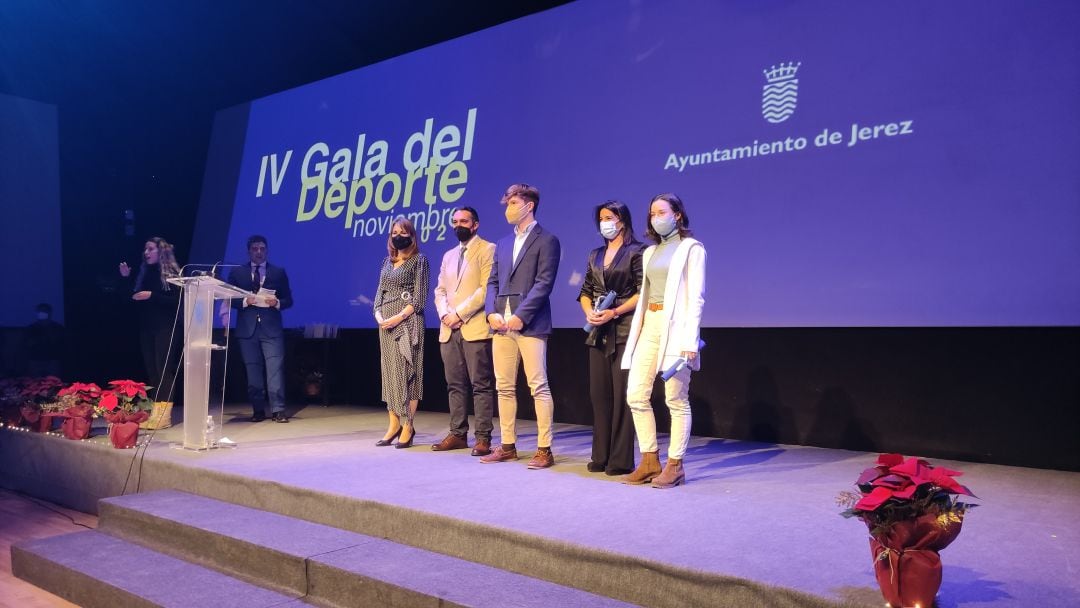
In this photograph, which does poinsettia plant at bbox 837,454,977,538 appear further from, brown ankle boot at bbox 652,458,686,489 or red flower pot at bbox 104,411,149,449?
red flower pot at bbox 104,411,149,449

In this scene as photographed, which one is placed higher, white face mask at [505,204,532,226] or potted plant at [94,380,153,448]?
white face mask at [505,204,532,226]

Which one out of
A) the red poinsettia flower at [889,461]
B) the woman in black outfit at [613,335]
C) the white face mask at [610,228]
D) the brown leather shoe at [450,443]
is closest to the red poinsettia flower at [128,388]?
the brown leather shoe at [450,443]

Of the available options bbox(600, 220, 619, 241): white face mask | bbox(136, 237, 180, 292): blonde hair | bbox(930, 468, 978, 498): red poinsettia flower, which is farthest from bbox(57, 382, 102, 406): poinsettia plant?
bbox(930, 468, 978, 498): red poinsettia flower

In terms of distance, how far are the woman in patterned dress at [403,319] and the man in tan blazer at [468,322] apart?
0.18 m

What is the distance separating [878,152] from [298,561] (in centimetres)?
353

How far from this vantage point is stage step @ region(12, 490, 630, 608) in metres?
2.36

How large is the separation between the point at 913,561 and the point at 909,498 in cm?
15

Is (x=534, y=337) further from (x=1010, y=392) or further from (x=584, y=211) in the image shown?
(x=1010, y=392)

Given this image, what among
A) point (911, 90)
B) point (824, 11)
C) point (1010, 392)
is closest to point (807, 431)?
point (1010, 392)

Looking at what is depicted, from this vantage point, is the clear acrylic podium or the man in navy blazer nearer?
the man in navy blazer

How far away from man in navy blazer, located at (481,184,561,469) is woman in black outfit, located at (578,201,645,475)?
0.26 metres

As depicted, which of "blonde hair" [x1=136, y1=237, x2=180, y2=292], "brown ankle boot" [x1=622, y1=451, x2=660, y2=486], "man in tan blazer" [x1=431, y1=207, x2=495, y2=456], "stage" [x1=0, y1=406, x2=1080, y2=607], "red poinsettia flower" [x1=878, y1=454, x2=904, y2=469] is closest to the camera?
"red poinsettia flower" [x1=878, y1=454, x2=904, y2=469]

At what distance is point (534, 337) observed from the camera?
12.6ft

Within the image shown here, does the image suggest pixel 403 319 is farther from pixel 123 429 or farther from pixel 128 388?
pixel 128 388
